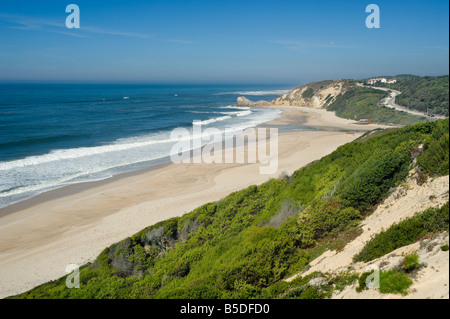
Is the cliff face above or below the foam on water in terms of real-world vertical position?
above

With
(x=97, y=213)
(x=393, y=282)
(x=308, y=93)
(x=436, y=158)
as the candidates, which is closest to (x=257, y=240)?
(x=393, y=282)

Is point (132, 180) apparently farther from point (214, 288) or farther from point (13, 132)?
point (13, 132)

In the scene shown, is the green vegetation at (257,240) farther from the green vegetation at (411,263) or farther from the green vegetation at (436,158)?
the green vegetation at (411,263)

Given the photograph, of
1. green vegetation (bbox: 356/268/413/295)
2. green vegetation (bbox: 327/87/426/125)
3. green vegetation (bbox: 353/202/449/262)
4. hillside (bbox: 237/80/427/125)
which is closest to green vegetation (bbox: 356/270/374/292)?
green vegetation (bbox: 356/268/413/295)

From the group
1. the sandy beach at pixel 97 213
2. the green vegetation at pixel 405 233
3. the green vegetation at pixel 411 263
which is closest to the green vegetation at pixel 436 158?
the green vegetation at pixel 405 233

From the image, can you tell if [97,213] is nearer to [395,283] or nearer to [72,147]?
[395,283]

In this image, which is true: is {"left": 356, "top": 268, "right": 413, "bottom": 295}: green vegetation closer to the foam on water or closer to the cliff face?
the foam on water
